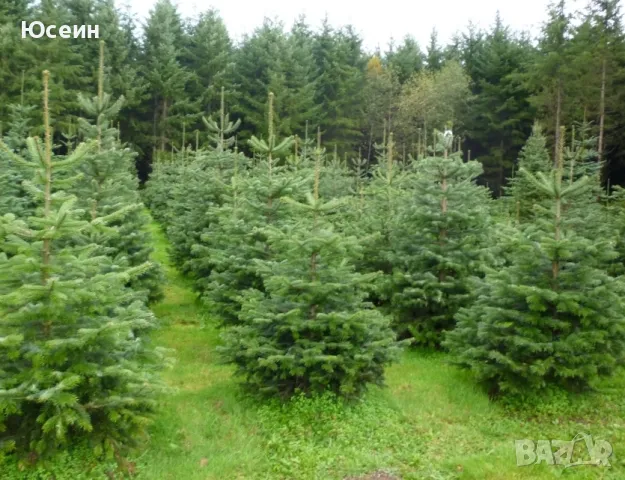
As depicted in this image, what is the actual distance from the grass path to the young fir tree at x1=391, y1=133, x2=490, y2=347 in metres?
1.48

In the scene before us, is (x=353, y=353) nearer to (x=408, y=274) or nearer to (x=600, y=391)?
(x=408, y=274)

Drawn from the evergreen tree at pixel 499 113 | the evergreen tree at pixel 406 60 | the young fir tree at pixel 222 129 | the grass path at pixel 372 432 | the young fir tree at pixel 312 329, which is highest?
the evergreen tree at pixel 406 60

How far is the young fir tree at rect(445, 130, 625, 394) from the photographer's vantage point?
7.91 meters

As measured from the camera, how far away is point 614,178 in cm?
3194

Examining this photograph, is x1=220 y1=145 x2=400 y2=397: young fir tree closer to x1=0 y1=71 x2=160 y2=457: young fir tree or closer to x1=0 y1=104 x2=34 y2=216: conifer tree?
x1=0 y1=71 x2=160 y2=457: young fir tree

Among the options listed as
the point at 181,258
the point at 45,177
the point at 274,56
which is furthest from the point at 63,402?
the point at 274,56

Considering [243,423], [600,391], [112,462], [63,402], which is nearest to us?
[63,402]

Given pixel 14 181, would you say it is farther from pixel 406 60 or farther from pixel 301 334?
pixel 406 60

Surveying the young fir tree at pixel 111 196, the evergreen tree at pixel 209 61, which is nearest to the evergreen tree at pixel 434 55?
the evergreen tree at pixel 209 61

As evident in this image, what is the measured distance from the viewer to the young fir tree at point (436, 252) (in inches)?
409

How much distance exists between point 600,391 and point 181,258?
429 inches

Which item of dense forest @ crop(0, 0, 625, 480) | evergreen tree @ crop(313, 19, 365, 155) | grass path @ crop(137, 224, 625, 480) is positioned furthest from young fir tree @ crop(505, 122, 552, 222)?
grass path @ crop(137, 224, 625, 480)

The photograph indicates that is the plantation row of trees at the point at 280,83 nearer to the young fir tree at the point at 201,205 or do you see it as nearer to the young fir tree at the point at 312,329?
the young fir tree at the point at 201,205

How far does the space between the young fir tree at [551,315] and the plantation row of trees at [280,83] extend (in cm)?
2339
